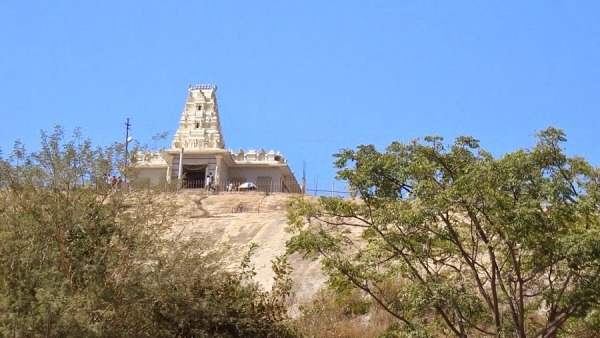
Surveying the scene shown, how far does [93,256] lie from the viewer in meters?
12.9

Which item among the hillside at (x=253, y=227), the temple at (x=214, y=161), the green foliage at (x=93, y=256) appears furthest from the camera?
the temple at (x=214, y=161)

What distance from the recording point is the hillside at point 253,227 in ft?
67.4

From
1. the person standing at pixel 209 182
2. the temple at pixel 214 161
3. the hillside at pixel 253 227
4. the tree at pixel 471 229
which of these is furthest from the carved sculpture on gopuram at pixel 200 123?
the tree at pixel 471 229

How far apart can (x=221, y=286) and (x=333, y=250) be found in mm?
2018

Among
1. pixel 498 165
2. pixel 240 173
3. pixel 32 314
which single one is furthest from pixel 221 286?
pixel 240 173

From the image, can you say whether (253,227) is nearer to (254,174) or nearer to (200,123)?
(254,174)

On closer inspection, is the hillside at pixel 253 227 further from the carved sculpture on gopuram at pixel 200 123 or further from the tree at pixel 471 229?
the carved sculpture on gopuram at pixel 200 123

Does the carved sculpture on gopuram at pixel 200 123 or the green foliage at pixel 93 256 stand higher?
the carved sculpture on gopuram at pixel 200 123

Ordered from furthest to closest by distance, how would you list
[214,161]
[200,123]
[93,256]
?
[200,123]
[214,161]
[93,256]

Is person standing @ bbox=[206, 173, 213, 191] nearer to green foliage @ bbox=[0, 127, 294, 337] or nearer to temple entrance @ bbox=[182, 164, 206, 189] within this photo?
temple entrance @ bbox=[182, 164, 206, 189]

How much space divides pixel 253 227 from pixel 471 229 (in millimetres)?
12817

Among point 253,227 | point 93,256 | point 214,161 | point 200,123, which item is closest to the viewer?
point 93,256

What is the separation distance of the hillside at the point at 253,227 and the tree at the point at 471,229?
2.76 meters

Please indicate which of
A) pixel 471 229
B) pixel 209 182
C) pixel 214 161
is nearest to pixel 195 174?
pixel 214 161
